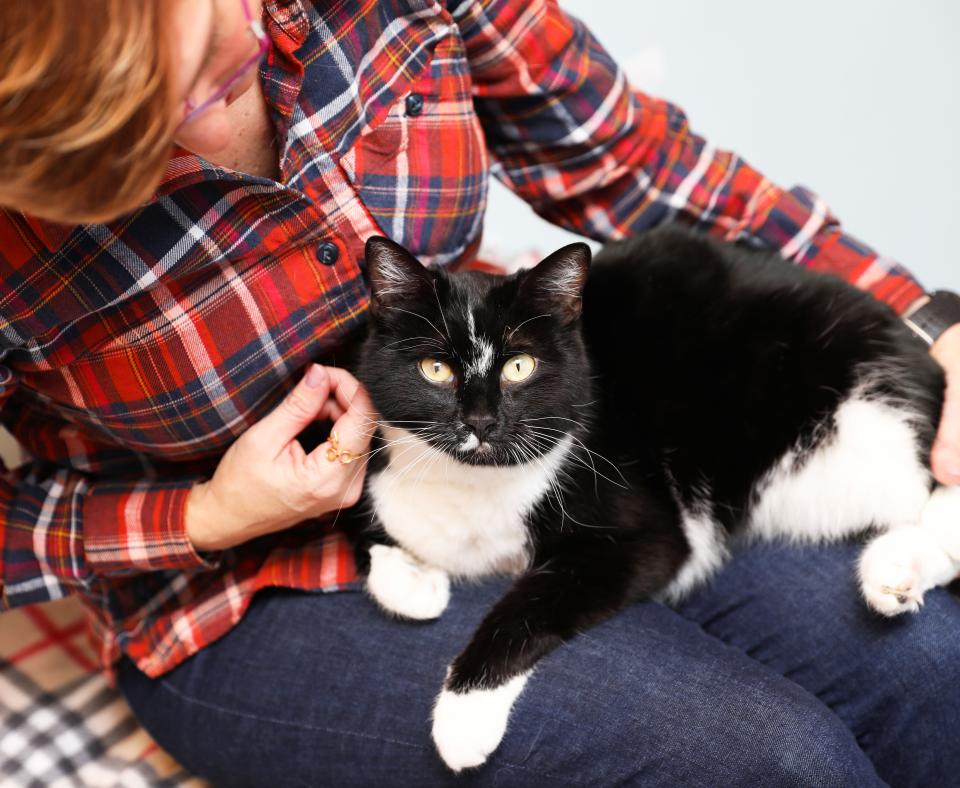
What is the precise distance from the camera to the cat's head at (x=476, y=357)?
41.0 inches

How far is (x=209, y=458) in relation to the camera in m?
1.24

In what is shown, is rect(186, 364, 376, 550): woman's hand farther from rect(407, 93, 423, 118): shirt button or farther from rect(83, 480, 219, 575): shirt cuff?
rect(407, 93, 423, 118): shirt button

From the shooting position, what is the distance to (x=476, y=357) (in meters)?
1.05

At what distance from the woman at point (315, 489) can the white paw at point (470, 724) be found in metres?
0.03

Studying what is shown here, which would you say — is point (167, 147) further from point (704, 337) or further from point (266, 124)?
point (704, 337)

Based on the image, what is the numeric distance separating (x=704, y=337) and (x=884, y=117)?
1.35 meters

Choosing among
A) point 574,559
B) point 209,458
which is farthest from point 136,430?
point 574,559

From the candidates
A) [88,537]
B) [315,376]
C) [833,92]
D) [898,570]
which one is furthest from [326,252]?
[833,92]

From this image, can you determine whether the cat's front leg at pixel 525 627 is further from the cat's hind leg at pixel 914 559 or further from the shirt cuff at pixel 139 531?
the shirt cuff at pixel 139 531

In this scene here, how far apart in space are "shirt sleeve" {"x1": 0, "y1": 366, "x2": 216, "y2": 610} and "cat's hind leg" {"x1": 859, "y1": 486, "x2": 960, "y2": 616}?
90 centimetres

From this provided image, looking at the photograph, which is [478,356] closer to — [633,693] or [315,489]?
[315,489]

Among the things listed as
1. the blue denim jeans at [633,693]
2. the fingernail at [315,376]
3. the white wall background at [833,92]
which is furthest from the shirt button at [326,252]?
the white wall background at [833,92]

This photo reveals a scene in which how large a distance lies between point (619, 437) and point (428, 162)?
0.46 m

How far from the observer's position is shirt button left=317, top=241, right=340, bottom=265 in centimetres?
107
